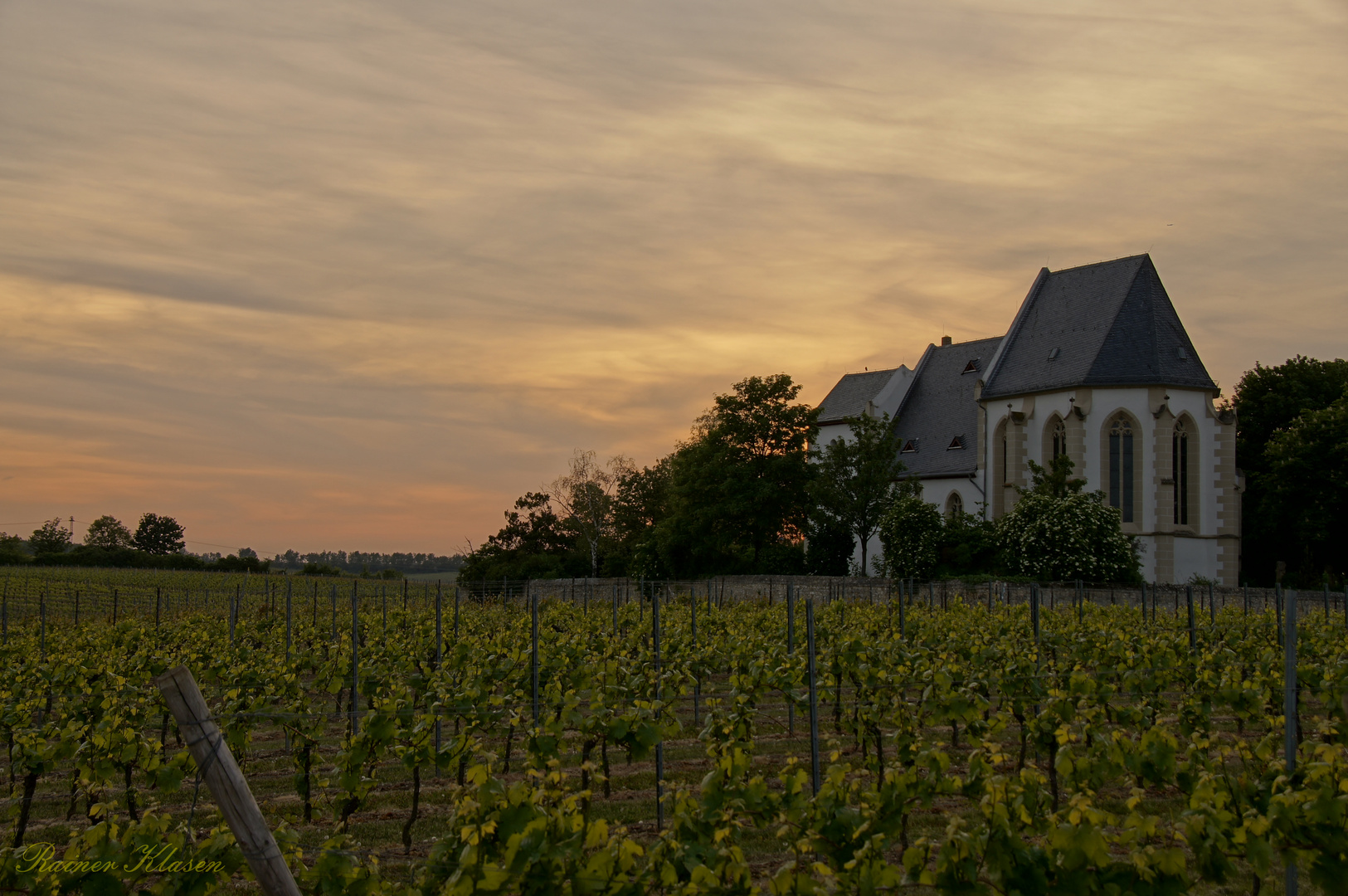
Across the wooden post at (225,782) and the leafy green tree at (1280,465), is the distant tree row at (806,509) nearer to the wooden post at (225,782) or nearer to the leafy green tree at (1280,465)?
the leafy green tree at (1280,465)

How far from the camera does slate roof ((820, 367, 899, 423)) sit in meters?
50.5

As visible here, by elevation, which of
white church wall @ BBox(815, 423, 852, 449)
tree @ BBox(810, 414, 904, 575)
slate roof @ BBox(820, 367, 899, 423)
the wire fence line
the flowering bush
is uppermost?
slate roof @ BBox(820, 367, 899, 423)

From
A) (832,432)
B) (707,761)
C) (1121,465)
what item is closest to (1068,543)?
(1121,465)

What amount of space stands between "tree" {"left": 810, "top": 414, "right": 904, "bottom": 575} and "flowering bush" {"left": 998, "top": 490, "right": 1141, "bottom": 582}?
328 inches

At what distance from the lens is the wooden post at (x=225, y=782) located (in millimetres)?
4355

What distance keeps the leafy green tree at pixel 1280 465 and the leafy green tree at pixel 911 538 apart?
1077 cm

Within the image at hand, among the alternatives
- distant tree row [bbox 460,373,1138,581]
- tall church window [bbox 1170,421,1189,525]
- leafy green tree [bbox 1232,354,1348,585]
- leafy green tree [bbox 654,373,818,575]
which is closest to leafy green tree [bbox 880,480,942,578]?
distant tree row [bbox 460,373,1138,581]

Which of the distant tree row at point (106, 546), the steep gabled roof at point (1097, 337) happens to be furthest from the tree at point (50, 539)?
the steep gabled roof at point (1097, 337)

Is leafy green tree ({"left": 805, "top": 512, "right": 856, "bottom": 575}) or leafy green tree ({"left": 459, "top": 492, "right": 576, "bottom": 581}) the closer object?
leafy green tree ({"left": 805, "top": 512, "right": 856, "bottom": 575})

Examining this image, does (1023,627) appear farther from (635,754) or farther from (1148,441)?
(1148,441)

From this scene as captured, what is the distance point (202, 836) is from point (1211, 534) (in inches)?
1417

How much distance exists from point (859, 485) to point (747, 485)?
4.76 m

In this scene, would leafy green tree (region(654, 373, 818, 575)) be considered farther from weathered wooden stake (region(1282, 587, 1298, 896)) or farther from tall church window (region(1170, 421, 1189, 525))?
weathered wooden stake (region(1282, 587, 1298, 896))

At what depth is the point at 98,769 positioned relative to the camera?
8.35 m
